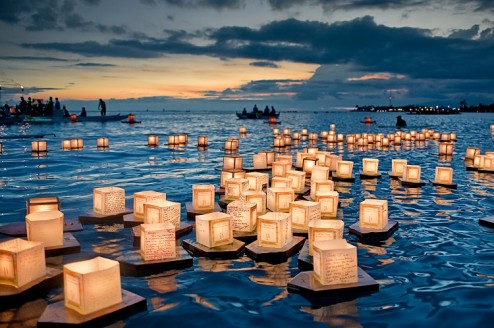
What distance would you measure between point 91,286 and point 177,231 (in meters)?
3.84

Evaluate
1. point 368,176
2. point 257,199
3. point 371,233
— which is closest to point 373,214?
point 371,233

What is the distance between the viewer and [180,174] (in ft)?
59.9

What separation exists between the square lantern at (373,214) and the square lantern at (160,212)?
4089 millimetres

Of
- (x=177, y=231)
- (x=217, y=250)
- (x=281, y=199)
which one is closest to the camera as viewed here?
(x=217, y=250)

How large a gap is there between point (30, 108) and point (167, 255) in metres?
62.6

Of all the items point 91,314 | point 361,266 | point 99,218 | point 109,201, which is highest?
point 109,201

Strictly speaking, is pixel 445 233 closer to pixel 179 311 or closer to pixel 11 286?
pixel 179 311

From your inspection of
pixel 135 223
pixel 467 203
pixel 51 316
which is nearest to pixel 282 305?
pixel 51 316

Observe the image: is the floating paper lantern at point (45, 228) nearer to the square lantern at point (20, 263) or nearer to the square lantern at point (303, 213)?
the square lantern at point (20, 263)

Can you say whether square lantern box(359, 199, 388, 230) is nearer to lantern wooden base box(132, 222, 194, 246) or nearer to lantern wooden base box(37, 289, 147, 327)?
lantern wooden base box(132, 222, 194, 246)

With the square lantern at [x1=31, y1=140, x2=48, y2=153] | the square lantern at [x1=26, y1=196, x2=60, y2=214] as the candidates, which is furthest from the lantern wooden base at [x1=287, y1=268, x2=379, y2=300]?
the square lantern at [x1=31, y1=140, x2=48, y2=153]

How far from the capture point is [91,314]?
217 inches

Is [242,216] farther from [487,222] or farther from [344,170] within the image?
[344,170]

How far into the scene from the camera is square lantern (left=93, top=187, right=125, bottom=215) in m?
10.6
